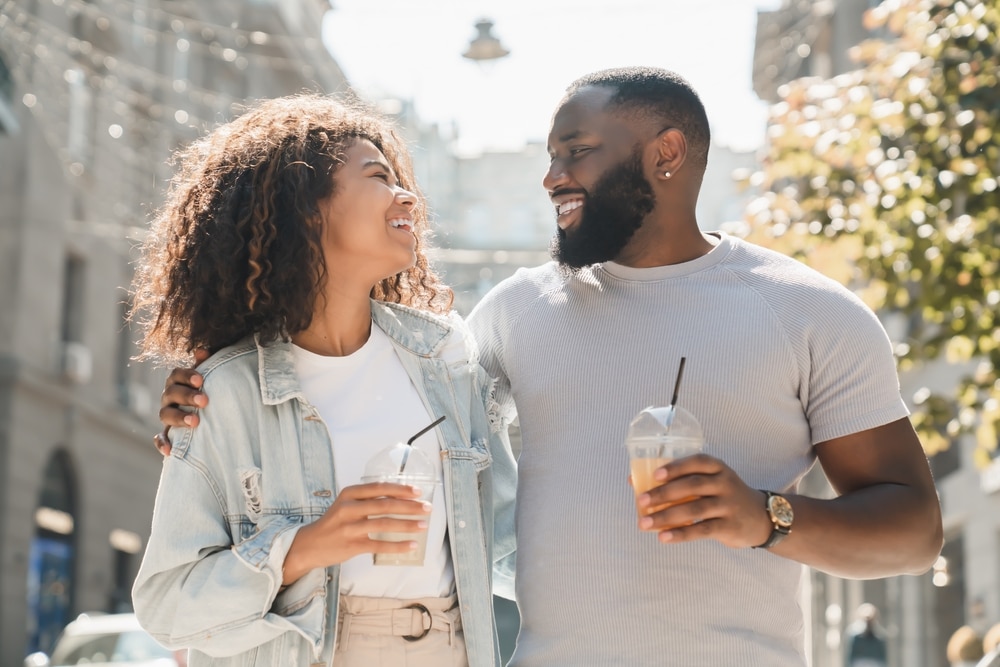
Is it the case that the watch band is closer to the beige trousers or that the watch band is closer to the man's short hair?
the beige trousers

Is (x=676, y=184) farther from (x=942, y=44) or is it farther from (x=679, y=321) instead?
(x=942, y=44)

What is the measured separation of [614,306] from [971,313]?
4583 mm

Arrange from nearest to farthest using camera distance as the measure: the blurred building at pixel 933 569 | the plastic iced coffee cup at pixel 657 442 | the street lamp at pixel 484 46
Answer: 1. the plastic iced coffee cup at pixel 657 442
2. the street lamp at pixel 484 46
3. the blurred building at pixel 933 569

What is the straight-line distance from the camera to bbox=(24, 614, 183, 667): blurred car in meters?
14.2

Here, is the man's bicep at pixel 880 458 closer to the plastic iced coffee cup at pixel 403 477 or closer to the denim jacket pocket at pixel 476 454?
the denim jacket pocket at pixel 476 454

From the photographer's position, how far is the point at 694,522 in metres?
2.82

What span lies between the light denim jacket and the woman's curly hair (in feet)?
0.35

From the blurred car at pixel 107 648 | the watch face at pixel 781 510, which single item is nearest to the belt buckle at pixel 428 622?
the watch face at pixel 781 510

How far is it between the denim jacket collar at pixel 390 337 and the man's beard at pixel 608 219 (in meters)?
0.38

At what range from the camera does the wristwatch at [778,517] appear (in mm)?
3018

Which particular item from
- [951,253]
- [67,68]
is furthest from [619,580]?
[67,68]

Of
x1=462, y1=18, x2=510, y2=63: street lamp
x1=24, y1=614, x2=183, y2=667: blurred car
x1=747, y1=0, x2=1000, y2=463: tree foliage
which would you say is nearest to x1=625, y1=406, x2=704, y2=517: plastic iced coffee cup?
x1=747, y1=0, x2=1000, y2=463: tree foliage

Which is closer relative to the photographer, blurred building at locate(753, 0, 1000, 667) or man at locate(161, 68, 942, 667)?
man at locate(161, 68, 942, 667)

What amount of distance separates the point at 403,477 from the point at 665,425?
55 cm
